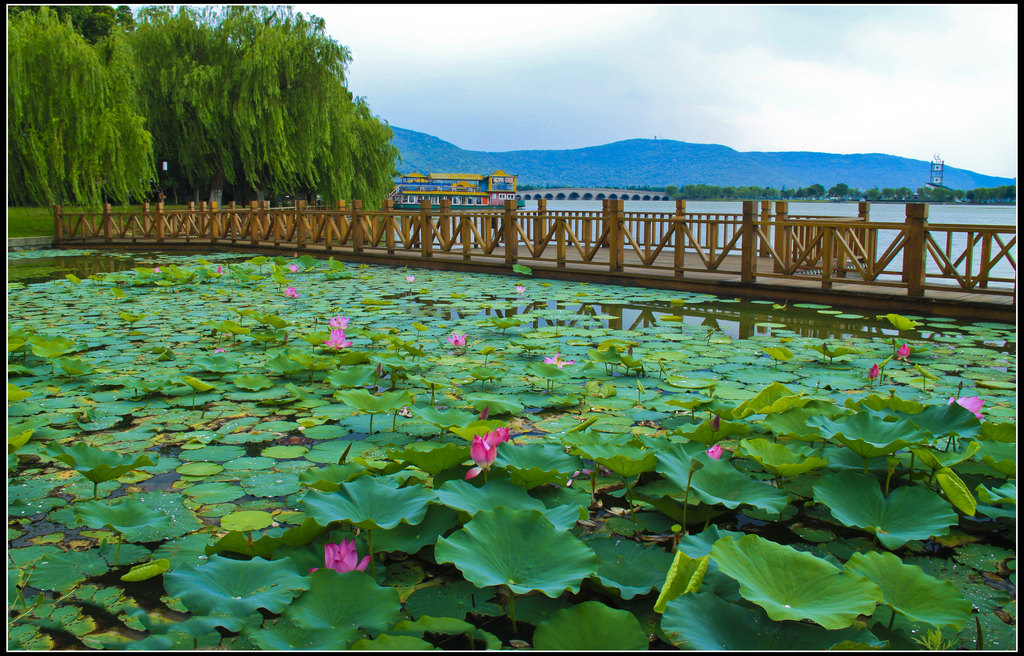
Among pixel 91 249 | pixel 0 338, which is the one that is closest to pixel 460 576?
pixel 0 338

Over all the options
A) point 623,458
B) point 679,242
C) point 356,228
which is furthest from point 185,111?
point 623,458

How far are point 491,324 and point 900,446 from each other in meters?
3.25

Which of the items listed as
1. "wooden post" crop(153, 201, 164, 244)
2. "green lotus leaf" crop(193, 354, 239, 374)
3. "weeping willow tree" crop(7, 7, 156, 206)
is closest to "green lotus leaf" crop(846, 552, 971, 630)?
"green lotus leaf" crop(193, 354, 239, 374)

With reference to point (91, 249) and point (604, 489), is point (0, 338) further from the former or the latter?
point (91, 249)

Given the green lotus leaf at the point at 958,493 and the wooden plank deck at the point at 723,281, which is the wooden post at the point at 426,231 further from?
the green lotus leaf at the point at 958,493

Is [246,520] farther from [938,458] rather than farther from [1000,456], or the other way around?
[1000,456]

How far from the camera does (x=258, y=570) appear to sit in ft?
4.61

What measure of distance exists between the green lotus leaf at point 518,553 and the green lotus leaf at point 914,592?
538mm

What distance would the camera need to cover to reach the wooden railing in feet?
20.3

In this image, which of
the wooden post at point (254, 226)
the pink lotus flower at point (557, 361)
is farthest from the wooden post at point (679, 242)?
the wooden post at point (254, 226)

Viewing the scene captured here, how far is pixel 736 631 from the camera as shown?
47.9 inches

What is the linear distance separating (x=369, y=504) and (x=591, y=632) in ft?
2.09

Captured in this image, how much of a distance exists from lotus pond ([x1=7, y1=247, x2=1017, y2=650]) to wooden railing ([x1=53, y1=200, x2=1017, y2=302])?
2.66 m

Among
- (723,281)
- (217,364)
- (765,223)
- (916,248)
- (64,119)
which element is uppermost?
(64,119)
